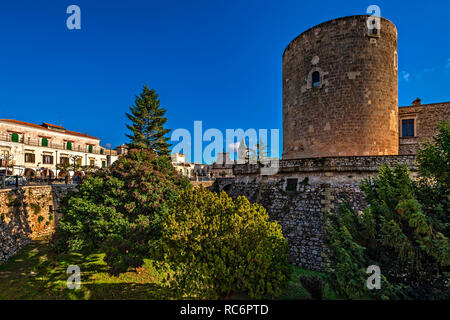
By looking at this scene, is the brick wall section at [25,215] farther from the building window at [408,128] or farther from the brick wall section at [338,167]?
the building window at [408,128]

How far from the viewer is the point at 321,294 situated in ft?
26.8

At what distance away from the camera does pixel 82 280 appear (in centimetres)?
1027

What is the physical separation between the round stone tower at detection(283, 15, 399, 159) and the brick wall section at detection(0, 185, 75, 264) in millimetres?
17486

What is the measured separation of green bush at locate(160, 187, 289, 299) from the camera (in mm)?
6512

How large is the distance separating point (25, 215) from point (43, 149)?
18531 millimetres

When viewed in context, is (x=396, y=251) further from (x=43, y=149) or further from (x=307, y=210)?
(x=43, y=149)

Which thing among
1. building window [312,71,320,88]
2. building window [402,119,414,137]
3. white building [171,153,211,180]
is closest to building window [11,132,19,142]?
white building [171,153,211,180]

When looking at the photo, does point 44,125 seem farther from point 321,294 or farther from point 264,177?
point 321,294

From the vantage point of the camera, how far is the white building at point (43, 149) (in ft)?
81.8

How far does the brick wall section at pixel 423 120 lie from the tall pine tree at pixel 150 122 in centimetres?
2666

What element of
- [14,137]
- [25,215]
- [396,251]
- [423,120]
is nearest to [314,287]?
[396,251]

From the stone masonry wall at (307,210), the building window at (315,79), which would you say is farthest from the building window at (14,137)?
the building window at (315,79)

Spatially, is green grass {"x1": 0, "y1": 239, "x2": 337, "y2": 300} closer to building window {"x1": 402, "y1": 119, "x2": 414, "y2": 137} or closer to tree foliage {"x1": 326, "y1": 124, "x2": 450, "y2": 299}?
tree foliage {"x1": 326, "y1": 124, "x2": 450, "y2": 299}
